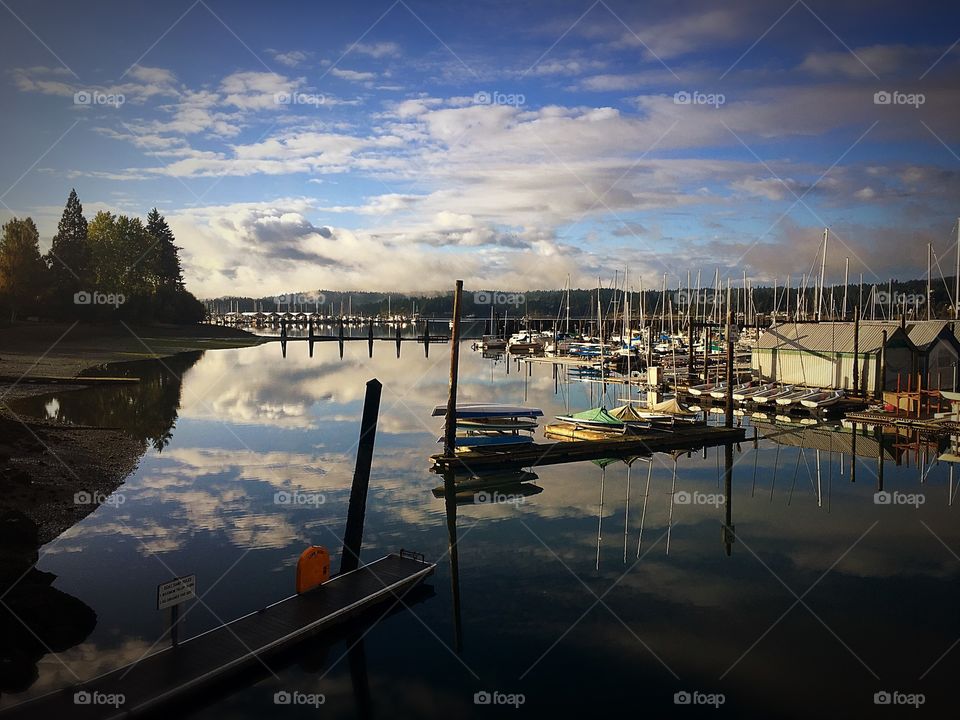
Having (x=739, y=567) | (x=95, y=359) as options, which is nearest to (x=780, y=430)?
(x=739, y=567)

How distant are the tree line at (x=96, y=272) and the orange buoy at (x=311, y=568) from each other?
5198cm

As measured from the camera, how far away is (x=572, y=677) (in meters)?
14.6

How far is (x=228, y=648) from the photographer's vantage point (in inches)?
548

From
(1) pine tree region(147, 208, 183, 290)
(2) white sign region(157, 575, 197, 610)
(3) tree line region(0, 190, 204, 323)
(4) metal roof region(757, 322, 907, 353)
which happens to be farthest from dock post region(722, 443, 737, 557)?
(1) pine tree region(147, 208, 183, 290)

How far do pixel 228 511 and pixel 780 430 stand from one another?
115 ft

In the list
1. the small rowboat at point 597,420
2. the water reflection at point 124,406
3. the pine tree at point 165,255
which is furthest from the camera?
the pine tree at point 165,255

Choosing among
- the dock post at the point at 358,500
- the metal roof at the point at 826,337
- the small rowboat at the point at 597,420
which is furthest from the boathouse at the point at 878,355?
the dock post at the point at 358,500

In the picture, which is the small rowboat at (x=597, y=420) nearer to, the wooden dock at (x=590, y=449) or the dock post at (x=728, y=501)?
the wooden dock at (x=590, y=449)

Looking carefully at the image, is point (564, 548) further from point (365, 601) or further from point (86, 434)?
point (86, 434)

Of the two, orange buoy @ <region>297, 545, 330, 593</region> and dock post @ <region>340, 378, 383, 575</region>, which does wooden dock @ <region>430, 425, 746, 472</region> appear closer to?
dock post @ <region>340, 378, 383, 575</region>

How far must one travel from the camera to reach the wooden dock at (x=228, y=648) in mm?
11820

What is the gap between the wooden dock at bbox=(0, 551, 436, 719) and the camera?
38.8ft

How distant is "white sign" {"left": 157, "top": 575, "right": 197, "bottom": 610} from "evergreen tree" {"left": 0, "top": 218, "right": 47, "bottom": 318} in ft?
251

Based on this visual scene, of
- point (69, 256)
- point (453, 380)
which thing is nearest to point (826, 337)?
point (453, 380)
